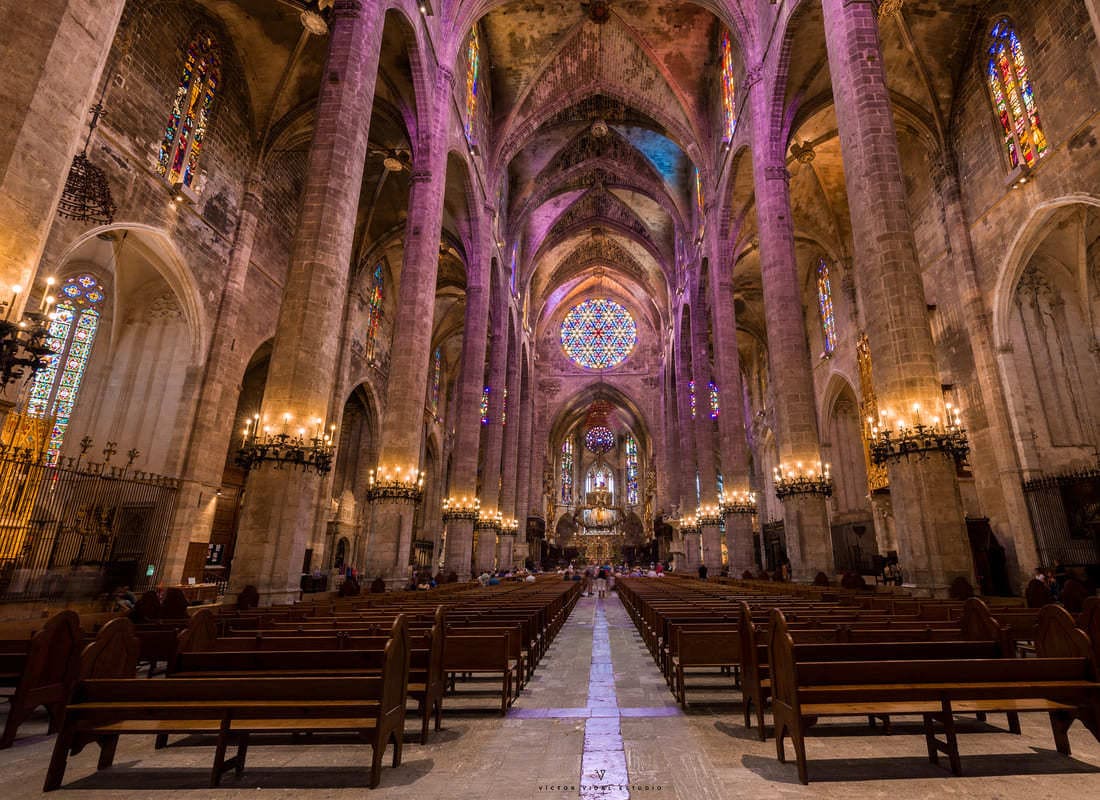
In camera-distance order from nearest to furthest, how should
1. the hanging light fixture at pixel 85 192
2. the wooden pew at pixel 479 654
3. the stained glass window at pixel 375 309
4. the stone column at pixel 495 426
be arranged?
the wooden pew at pixel 479 654
the hanging light fixture at pixel 85 192
the stone column at pixel 495 426
the stained glass window at pixel 375 309

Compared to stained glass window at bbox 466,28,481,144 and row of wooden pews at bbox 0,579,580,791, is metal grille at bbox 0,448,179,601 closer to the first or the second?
row of wooden pews at bbox 0,579,580,791

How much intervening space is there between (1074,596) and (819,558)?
596 centimetres

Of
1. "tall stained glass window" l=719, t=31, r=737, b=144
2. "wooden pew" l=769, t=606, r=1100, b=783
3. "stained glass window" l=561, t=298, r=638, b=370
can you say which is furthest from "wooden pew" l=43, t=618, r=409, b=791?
"stained glass window" l=561, t=298, r=638, b=370

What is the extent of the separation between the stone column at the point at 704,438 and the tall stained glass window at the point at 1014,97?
13705 millimetres

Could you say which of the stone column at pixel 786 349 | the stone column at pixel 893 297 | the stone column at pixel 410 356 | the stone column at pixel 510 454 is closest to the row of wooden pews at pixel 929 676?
the stone column at pixel 893 297

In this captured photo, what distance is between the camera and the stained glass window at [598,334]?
45.2 meters

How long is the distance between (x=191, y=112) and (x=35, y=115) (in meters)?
11.9

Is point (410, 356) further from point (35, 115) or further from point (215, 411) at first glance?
point (35, 115)

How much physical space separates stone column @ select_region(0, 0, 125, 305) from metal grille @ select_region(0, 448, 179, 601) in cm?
475

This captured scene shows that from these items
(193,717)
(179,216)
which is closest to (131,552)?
(179,216)

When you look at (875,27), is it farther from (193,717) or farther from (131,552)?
(131,552)

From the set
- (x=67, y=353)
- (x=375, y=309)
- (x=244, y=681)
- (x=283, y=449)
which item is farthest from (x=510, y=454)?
(x=244, y=681)

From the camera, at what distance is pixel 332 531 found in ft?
81.4

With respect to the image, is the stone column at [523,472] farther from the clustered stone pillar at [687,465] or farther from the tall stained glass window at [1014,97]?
the tall stained glass window at [1014,97]
